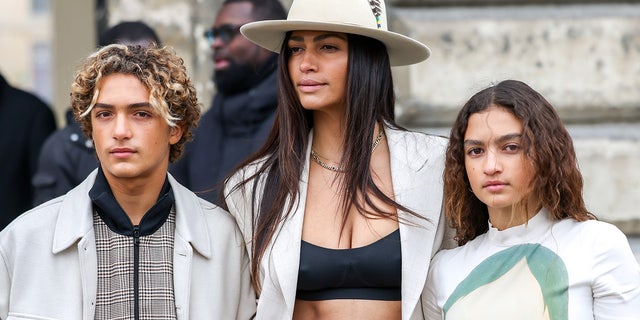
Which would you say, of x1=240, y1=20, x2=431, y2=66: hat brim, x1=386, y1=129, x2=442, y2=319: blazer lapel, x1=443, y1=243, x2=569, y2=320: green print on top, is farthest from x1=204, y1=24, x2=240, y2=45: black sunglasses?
x1=443, y1=243, x2=569, y2=320: green print on top

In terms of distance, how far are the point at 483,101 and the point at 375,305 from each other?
2.17ft

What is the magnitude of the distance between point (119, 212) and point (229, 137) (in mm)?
1644

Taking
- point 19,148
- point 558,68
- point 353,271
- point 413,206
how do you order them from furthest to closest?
point 19,148 → point 558,68 → point 413,206 → point 353,271

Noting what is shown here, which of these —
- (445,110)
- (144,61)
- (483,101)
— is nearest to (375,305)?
(483,101)

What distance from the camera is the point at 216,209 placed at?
354 centimetres

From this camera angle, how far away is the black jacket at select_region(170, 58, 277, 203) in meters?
4.76

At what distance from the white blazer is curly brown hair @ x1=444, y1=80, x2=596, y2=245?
19 centimetres

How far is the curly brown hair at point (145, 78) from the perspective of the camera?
3.28 meters

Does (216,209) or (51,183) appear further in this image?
(51,183)

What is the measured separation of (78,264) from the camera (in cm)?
319

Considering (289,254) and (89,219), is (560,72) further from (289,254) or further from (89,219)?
(89,219)

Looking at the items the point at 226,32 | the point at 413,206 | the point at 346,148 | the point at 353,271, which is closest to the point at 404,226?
the point at 413,206

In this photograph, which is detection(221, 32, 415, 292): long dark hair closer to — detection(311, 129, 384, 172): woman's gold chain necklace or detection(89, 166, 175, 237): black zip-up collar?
detection(311, 129, 384, 172): woman's gold chain necklace

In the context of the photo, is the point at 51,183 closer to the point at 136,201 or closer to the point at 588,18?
the point at 136,201
